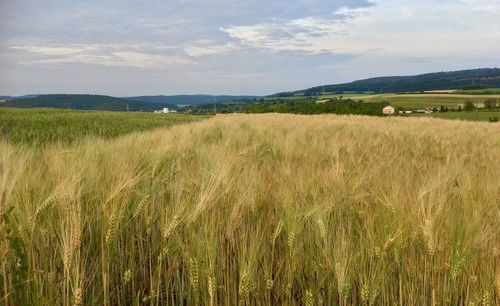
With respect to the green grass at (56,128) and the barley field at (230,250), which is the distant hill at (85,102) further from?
the barley field at (230,250)

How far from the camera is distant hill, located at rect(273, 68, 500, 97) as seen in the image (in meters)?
116

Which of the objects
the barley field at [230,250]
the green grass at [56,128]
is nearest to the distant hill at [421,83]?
the green grass at [56,128]

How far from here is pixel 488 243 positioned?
1794mm

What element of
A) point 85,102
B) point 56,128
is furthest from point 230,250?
point 85,102

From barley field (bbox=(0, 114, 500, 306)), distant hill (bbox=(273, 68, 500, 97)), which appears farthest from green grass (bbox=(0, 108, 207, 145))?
distant hill (bbox=(273, 68, 500, 97))

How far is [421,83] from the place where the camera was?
12794 centimetres

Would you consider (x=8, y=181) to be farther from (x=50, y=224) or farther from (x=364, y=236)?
(x=364, y=236)

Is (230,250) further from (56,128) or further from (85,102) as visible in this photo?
(85,102)

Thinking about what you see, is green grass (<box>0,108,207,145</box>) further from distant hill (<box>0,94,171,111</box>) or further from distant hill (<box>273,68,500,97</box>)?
distant hill (<box>273,68,500,97</box>)

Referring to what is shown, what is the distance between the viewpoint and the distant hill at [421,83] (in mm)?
116438

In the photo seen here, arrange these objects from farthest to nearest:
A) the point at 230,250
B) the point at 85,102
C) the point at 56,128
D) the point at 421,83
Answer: the point at 85,102
the point at 421,83
the point at 56,128
the point at 230,250

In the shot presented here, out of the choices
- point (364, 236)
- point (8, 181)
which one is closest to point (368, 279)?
point (364, 236)

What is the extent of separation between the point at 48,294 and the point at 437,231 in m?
1.55

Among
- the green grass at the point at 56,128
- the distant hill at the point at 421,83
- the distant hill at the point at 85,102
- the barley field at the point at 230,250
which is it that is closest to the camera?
the barley field at the point at 230,250
